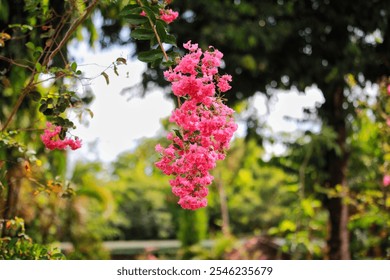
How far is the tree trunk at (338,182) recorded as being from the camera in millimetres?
5434

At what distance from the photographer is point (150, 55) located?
7.20 ft

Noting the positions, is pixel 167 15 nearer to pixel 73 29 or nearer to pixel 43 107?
pixel 73 29

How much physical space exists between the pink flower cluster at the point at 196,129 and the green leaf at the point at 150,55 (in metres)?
0.23

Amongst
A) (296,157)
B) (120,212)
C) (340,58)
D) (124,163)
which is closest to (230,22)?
(340,58)

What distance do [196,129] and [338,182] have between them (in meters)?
3.94

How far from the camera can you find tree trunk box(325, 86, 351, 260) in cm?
543

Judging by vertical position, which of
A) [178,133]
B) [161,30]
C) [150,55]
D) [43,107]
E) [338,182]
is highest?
[161,30]

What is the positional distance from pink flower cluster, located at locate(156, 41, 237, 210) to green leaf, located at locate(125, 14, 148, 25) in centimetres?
38

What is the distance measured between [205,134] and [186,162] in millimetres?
123

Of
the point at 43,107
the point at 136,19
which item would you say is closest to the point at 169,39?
the point at 136,19

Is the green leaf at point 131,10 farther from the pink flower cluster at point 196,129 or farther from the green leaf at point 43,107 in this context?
the green leaf at point 43,107

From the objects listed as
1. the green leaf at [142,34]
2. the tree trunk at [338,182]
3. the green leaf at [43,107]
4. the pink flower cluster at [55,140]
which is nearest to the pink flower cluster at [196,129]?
the green leaf at [142,34]

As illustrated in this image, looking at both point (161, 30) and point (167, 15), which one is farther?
point (167, 15)

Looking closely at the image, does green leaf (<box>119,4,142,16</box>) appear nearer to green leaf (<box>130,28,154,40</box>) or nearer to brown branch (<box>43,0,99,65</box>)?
green leaf (<box>130,28,154,40</box>)
